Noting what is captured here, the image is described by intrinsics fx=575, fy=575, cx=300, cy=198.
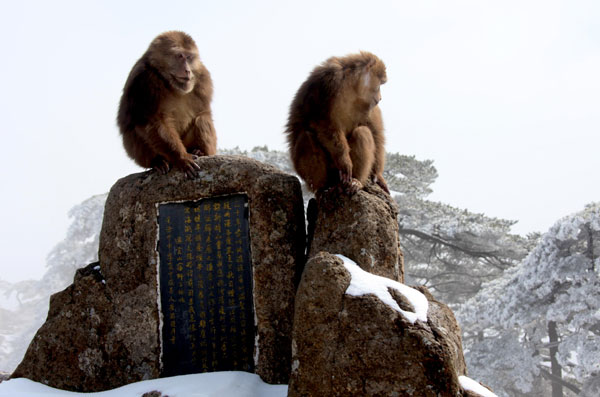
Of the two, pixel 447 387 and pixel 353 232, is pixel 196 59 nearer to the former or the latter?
pixel 353 232

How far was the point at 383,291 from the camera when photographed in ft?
11.0

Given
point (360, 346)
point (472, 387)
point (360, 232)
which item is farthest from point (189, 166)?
point (472, 387)

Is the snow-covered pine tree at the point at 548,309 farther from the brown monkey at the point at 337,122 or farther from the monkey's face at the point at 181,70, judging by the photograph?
the monkey's face at the point at 181,70

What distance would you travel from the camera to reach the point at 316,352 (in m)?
3.25

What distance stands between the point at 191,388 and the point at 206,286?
751 mm

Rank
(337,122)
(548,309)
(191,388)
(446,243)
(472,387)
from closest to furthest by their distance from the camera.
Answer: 1. (472,387)
2. (191,388)
3. (337,122)
4. (548,309)
5. (446,243)

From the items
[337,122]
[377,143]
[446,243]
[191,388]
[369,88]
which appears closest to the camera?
[191,388]

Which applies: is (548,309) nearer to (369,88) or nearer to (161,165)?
(369,88)

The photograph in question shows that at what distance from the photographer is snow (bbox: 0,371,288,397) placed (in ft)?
12.3

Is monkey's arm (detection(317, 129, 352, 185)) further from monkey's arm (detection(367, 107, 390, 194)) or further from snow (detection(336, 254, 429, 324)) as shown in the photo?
snow (detection(336, 254, 429, 324))

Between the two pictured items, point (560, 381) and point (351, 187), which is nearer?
point (351, 187)

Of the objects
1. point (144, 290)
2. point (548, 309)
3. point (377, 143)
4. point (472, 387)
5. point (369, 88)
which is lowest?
point (548, 309)

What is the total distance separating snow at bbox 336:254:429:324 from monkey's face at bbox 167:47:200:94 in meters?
1.87

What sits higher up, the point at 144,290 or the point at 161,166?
the point at 161,166
